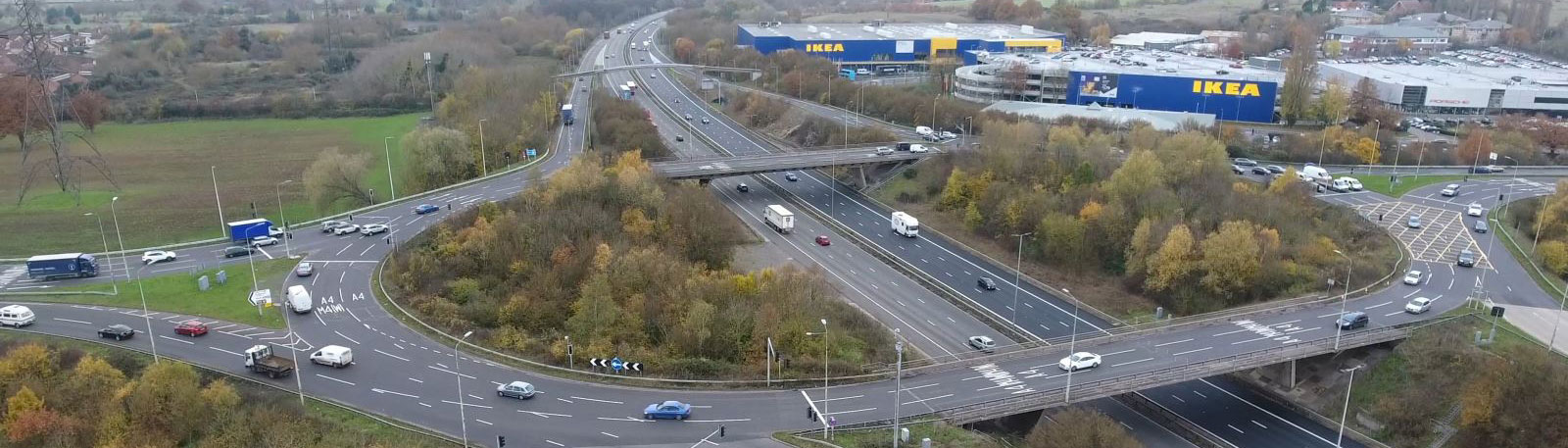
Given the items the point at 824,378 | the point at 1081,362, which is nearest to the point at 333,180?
the point at 824,378

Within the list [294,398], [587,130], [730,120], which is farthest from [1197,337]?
[730,120]

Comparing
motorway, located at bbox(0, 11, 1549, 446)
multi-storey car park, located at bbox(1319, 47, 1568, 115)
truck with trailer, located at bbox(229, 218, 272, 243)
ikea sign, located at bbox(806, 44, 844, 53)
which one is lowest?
motorway, located at bbox(0, 11, 1549, 446)

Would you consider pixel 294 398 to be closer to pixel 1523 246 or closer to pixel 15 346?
pixel 15 346

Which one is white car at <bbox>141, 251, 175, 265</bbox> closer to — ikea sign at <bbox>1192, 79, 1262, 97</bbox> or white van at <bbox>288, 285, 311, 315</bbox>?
white van at <bbox>288, 285, 311, 315</bbox>

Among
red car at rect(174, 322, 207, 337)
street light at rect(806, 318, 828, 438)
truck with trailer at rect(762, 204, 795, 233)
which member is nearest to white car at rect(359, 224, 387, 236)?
red car at rect(174, 322, 207, 337)

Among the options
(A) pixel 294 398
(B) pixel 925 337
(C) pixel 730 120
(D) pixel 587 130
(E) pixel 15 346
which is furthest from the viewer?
(C) pixel 730 120

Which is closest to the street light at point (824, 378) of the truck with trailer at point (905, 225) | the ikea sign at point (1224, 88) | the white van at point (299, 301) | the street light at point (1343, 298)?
the street light at point (1343, 298)

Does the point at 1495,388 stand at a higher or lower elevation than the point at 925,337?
higher
